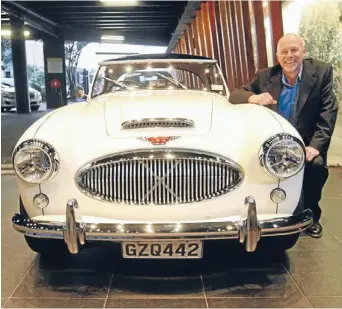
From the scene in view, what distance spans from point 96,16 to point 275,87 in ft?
49.5

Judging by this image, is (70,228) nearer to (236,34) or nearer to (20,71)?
(236,34)

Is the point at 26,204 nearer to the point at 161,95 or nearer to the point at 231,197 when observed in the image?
the point at 231,197

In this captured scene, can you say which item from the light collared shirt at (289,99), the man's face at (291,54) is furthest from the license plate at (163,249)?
the man's face at (291,54)

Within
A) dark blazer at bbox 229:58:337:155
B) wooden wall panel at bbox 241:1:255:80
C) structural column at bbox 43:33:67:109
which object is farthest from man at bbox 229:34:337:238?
structural column at bbox 43:33:67:109

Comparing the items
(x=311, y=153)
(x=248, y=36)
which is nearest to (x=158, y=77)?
(x=311, y=153)

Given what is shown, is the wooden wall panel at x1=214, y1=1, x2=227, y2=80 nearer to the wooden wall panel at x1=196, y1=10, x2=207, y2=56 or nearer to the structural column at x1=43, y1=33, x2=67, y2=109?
the wooden wall panel at x1=196, y1=10, x2=207, y2=56

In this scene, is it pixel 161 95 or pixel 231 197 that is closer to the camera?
pixel 231 197

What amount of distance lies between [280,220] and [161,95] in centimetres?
144

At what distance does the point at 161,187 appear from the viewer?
8.41ft

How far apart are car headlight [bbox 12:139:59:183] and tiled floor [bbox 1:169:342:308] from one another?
0.58 m

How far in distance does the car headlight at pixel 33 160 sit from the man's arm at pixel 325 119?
1839mm

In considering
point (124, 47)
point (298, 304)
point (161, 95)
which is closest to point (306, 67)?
point (161, 95)

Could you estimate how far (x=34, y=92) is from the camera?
63.4ft

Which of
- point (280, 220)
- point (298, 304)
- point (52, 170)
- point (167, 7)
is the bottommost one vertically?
point (298, 304)
